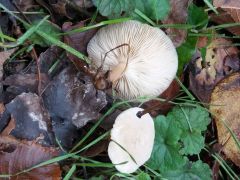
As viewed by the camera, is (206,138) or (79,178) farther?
(206,138)

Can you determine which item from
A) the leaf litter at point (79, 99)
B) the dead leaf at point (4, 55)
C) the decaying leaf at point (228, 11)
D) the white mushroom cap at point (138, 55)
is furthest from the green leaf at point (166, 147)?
the dead leaf at point (4, 55)

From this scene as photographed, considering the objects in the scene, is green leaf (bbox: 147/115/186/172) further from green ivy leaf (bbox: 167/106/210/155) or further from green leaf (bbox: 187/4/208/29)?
green leaf (bbox: 187/4/208/29)

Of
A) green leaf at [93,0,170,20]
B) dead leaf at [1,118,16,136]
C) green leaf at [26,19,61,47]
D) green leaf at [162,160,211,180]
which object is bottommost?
green leaf at [162,160,211,180]

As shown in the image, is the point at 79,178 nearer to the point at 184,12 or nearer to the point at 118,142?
the point at 118,142

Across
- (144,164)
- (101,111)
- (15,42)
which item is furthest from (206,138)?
(15,42)

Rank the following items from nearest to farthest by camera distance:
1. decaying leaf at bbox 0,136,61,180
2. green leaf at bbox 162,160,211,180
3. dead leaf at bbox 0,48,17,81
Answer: decaying leaf at bbox 0,136,61,180
dead leaf at bbox 0,48,17,81
green leaf at bbox 162,160,211,180

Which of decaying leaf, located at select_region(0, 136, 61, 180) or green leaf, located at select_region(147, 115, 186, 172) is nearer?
decaying leaf, located at select_region(0, 136, 61, 180)

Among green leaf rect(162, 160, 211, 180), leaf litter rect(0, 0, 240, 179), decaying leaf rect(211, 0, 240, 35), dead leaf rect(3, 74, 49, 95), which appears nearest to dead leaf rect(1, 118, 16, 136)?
leaf litter rect(0, 0, 240, 179)
